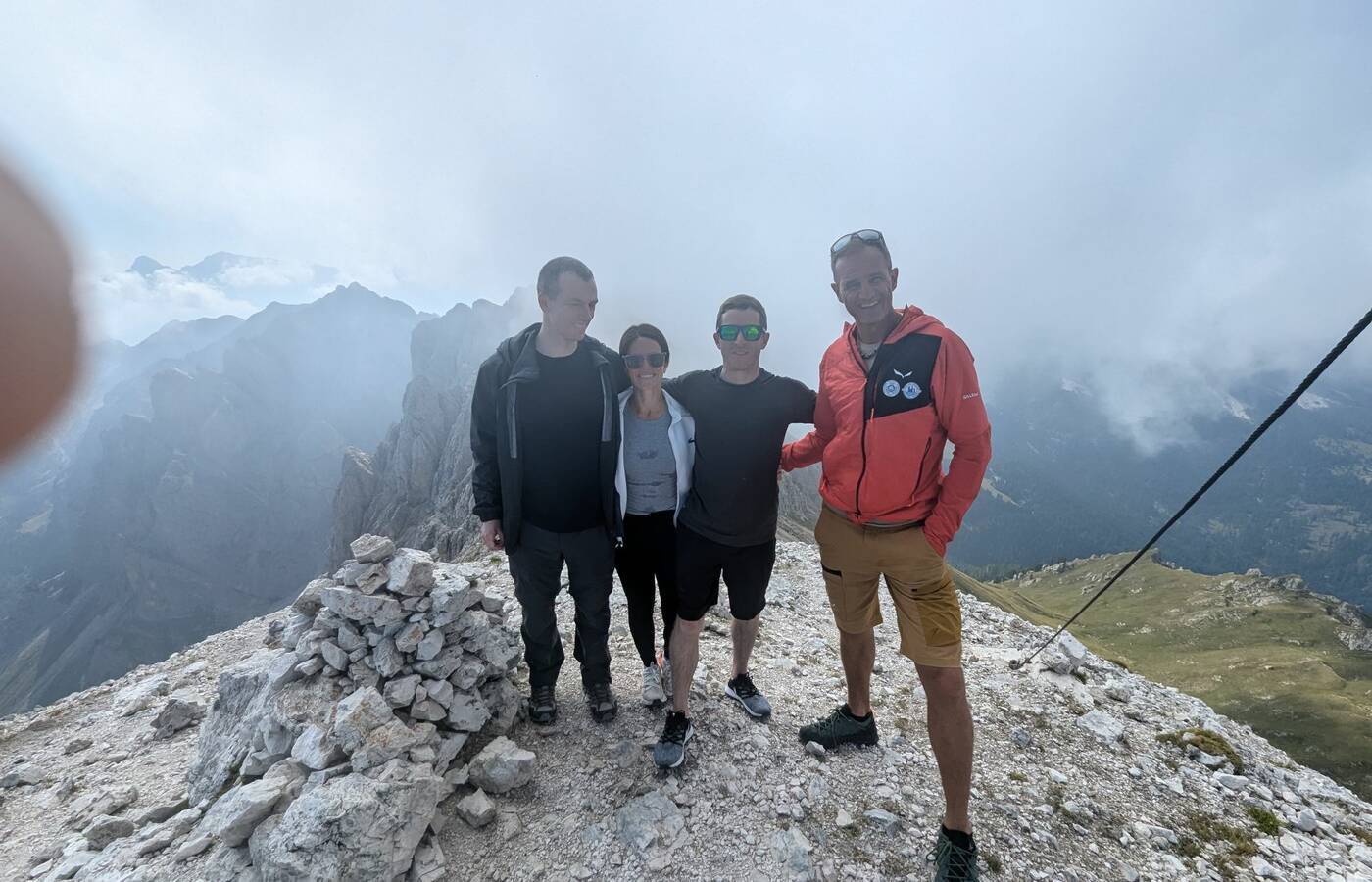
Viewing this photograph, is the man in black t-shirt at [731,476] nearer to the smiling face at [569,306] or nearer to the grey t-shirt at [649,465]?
the grey t-shirt at [649,465]

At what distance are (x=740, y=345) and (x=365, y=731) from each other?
6264mm

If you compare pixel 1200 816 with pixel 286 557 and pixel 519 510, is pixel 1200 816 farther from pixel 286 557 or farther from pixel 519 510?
pixel 286 557

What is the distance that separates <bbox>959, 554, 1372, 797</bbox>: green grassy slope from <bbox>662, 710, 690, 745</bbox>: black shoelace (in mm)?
49147

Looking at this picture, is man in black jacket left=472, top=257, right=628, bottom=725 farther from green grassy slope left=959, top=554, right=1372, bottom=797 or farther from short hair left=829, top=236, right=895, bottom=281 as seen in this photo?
green grassy slope left=959, top=554, right=1372, bottom=797

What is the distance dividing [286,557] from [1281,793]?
643ft

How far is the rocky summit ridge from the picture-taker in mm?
5719

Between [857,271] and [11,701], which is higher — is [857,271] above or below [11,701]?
above

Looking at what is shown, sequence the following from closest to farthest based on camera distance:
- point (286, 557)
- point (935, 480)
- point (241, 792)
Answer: point (241, 792), point (935, 480), point (286, 557)

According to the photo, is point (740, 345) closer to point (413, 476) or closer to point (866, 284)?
point (866, 284)

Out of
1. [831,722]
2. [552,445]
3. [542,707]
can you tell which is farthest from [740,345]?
[542,707]

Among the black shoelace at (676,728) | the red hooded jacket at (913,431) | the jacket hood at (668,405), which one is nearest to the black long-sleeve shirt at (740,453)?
the jacket hood at (668,405)

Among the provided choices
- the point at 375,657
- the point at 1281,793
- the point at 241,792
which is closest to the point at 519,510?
the point at 375,657

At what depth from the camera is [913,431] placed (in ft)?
18.7

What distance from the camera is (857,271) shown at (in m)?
6.12
